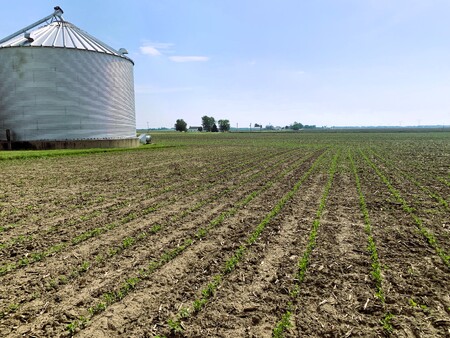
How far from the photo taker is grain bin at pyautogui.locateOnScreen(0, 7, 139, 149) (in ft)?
106

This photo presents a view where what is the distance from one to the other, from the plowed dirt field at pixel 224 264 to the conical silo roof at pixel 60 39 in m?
27.4

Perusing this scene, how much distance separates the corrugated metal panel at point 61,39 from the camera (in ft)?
110

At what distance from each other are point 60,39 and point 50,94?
24.1 feet

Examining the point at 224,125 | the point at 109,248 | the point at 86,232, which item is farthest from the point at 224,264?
the point at 224,125

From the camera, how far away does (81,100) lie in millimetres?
34062

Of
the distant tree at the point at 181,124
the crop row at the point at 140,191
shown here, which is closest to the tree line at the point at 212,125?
the distant tree at the point at 181,124

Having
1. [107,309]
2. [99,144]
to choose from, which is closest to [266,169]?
[107,309]

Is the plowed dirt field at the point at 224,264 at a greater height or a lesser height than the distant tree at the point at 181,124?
lesser

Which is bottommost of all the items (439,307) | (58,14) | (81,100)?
(439,307)

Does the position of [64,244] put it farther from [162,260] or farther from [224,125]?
[224,125]

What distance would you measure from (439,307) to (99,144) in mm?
36208

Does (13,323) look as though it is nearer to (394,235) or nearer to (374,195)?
(394,235)

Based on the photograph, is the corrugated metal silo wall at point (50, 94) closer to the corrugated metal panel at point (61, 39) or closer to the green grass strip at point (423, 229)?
the corrugated metal panel at point (61, 39)

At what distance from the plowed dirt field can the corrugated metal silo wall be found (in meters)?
22.7
